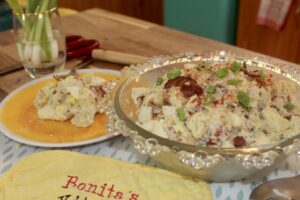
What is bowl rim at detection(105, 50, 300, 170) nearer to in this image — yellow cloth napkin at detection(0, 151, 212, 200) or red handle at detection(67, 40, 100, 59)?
yellow cloth napkin at detection(0, 151, 212, 200)

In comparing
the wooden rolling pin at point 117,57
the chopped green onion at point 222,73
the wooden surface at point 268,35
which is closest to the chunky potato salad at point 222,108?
the chopped green onion at point 222,73

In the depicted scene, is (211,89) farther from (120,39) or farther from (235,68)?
(120,39)

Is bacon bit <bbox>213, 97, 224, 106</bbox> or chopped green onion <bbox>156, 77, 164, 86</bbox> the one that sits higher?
bacon bit <bbox>213, 97, 224, 106</bbox>

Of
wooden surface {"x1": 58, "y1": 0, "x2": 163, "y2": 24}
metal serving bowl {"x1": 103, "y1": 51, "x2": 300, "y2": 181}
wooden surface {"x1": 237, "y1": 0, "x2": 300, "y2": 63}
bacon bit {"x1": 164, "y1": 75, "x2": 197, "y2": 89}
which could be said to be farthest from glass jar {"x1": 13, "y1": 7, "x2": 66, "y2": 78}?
wooden surface {"x1": 58, "y1": 0, "x2": 163, "y2": 24}

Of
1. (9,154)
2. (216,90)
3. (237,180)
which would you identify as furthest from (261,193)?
(9,154)

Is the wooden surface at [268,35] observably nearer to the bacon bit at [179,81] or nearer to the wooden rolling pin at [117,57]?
the wooden rolling pin at [117,57]
